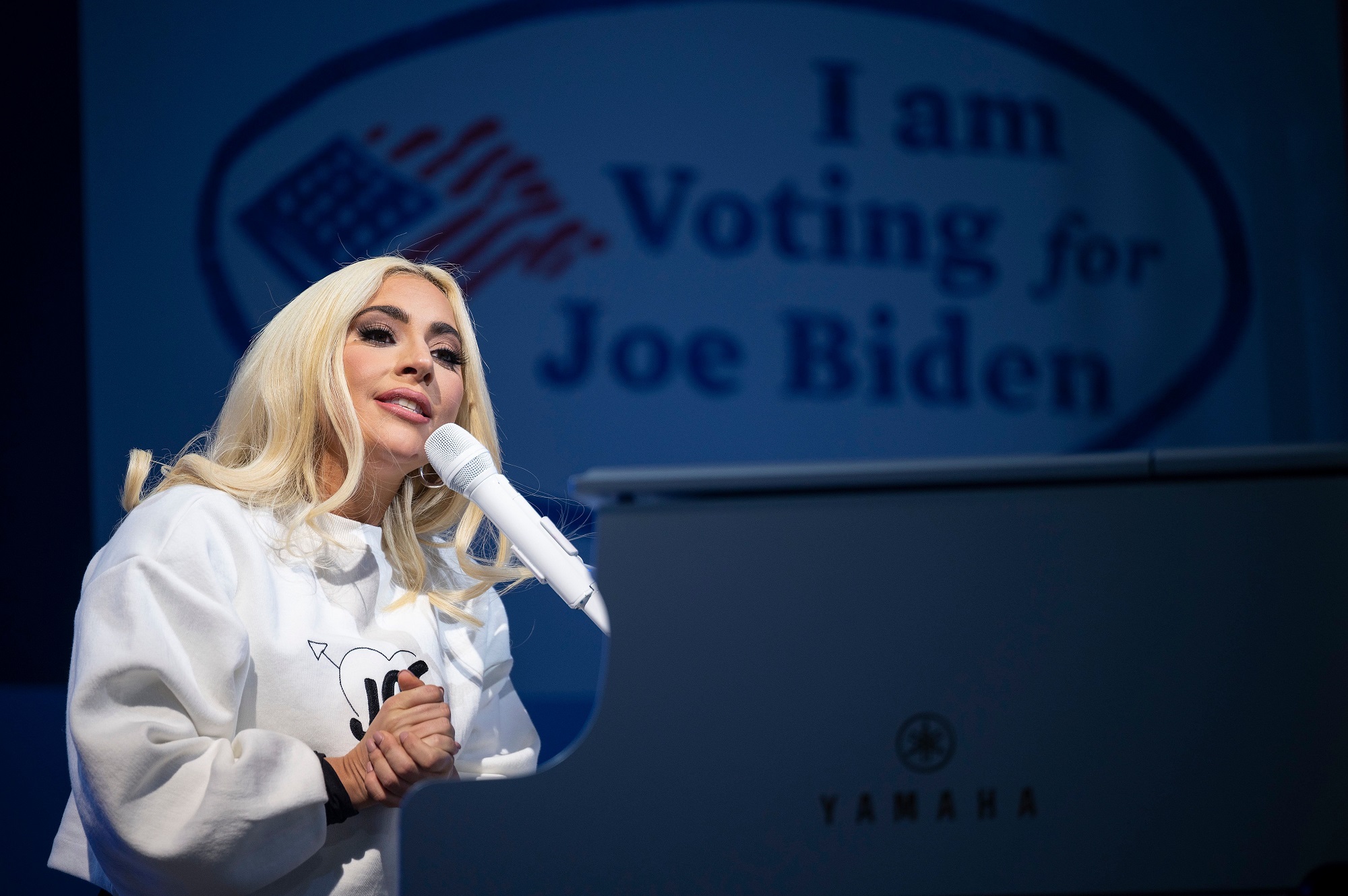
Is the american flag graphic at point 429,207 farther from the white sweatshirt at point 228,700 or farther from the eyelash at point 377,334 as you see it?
the white sweatshirt at point 228,700

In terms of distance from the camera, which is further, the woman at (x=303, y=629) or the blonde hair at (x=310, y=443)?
the blonde hair at (x=310, y=443)

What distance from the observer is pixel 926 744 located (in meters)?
0.94

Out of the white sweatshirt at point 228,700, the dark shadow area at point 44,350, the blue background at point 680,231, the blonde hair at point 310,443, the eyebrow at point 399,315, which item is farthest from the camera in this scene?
the blue background at point 680,231

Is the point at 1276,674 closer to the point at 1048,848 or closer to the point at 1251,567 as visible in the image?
the point at 1251,567

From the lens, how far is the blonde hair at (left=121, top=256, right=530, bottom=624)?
4.37 ft

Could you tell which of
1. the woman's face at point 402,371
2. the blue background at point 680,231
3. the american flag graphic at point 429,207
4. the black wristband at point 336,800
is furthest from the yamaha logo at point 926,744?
the american flag graphic at point 429,207

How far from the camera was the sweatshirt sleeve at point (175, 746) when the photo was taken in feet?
3.36

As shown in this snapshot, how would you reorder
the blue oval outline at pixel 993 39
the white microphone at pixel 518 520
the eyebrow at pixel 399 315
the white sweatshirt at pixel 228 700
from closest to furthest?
the white sweatshirt at pixel 228 700 → the white microphone at pixel 518 520 → the eyebrow at pixel 399 315 → the blue oval outline at pixel 993 39

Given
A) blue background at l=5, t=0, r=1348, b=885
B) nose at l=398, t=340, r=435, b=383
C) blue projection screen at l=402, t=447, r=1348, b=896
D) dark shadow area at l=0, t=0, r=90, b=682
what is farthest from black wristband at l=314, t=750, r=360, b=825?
dark shadow area at l=0, t=0, r=90, b=682

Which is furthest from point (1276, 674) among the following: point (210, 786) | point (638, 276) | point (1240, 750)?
point (638, 276)

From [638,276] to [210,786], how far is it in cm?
198

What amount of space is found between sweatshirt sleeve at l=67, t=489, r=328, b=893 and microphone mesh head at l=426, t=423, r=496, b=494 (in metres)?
0.28

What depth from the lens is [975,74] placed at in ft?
9.82

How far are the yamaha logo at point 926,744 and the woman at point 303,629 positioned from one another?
0.51m
